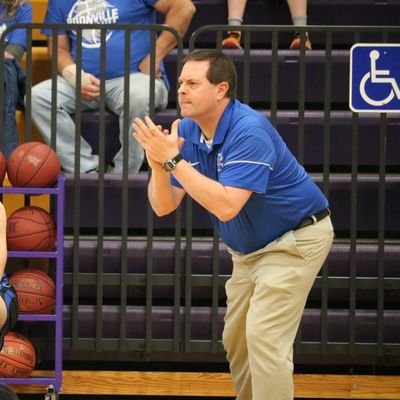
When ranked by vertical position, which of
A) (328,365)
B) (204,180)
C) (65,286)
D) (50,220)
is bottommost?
(328,365)

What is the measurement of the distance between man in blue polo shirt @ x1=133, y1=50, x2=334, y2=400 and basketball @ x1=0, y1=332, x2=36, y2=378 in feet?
4.32

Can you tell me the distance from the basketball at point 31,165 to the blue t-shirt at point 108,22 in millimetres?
984

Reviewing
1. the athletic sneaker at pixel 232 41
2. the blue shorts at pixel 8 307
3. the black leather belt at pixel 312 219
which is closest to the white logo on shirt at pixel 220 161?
the black leather belt at pixel 312 219

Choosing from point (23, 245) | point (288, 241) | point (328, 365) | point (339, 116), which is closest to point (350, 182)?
point (339, 116)

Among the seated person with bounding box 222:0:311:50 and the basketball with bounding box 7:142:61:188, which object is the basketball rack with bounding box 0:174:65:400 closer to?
the basketball with bounding box 7:142:61:188

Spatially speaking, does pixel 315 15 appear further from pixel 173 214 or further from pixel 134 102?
pixel 173 214

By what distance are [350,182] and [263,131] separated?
1.73 m

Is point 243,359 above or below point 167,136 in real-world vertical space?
below

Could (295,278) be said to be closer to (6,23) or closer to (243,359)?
(243,359)

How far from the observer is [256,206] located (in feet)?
16.3

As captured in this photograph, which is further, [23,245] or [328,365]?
[328,365]

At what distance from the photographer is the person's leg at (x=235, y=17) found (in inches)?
278

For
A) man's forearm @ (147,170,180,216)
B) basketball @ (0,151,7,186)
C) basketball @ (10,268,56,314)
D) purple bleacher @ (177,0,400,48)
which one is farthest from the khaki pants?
purple bleacher @ (177,0,400,48)

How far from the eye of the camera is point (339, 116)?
6539 mm
